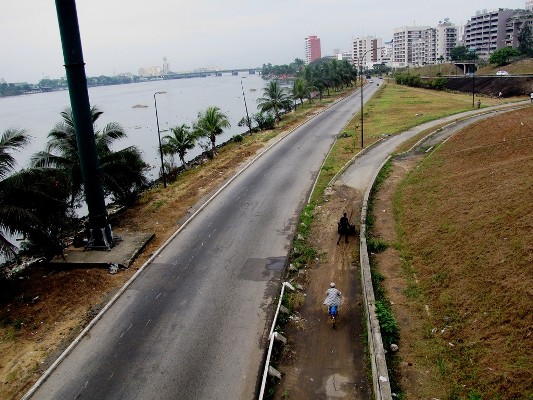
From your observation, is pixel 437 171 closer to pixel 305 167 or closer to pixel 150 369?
pixel 305 167

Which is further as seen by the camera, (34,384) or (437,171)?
(437,171)

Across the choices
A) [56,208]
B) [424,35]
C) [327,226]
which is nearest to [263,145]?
[327,226]

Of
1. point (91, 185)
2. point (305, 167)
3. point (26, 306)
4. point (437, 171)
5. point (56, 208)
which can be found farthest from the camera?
point (305, 167)

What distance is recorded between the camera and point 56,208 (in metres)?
16.2

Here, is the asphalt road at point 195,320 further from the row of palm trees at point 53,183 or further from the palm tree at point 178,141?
the palm tree at point 178,141

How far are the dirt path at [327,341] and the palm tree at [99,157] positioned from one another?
10600 millimetres

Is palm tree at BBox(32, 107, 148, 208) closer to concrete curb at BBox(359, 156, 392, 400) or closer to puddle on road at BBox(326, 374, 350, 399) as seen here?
concrete curb at BBox(359, 156, 392, 400)

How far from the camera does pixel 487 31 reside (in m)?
150

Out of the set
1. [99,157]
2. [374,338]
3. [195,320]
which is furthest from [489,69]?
[195,320]

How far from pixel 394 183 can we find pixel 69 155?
56.0 feet

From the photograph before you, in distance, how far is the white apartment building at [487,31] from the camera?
142m

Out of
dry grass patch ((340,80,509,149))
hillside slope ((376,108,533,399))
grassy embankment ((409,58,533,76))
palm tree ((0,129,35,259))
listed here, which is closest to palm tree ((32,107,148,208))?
palm tree ((0,129,35,259))

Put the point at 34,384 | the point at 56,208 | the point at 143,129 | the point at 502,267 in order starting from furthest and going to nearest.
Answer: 1. the point at 143,129
2. the point at 56,208
3. the point at 502,267
4. the point at 34,384

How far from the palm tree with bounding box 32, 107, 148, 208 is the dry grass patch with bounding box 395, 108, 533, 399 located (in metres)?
13.3
